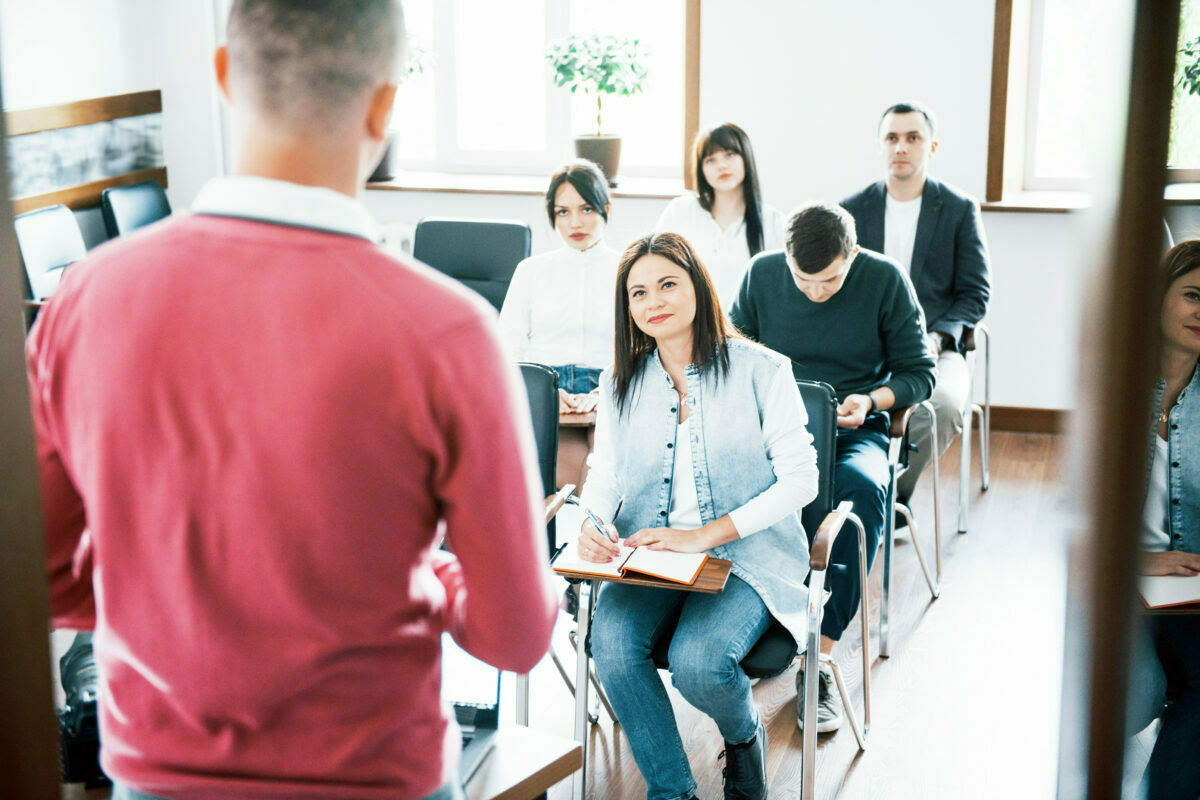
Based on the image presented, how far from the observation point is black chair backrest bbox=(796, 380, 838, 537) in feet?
8.55

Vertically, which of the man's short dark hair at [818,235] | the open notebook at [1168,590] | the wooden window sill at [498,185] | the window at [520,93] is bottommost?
the open notebook at [1168,590]

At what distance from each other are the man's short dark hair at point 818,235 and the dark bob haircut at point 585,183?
84 cm

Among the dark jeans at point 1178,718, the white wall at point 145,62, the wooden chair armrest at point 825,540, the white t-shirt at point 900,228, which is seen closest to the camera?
the dark jeans at point 1178,718

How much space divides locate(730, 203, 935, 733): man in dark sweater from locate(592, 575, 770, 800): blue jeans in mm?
766

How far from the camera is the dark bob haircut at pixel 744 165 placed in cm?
404

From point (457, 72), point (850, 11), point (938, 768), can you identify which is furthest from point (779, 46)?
point (938, 768)

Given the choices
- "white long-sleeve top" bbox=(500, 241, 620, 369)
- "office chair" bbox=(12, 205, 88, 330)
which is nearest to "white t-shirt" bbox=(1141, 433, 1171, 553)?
"white long-sleeve top" bbox=(500, 241, 620, 369)

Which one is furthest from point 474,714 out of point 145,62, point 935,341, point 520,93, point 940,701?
point 145,62

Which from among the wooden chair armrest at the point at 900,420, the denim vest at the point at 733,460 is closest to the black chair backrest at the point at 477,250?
the wooden chair armrest at the point at 900,420

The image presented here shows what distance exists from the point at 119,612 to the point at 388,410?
29cm

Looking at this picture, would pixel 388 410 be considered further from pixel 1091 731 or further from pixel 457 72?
pixel 457 72

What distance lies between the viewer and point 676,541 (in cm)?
230

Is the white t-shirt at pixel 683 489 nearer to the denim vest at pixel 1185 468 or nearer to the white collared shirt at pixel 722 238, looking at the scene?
the denim vest at pixel 1185 468

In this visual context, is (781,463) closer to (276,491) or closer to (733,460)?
(733,460)
